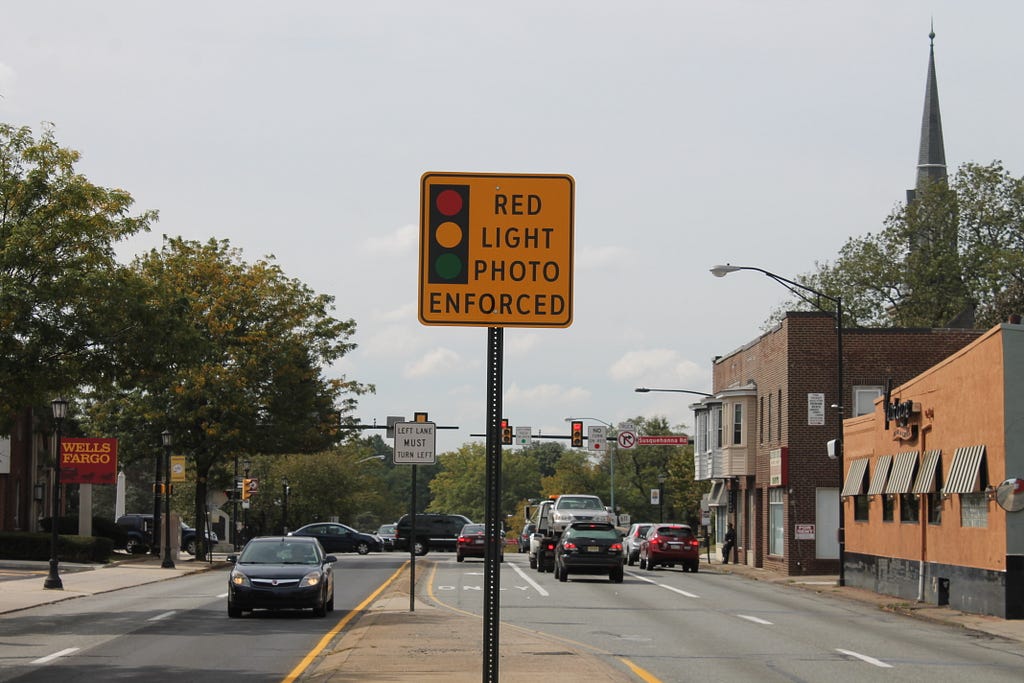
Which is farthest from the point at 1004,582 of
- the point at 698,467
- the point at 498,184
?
the point at 698,467

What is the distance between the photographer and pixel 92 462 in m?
51.6

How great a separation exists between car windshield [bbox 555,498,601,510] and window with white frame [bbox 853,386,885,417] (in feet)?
31.9

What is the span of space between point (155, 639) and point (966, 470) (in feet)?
53.1

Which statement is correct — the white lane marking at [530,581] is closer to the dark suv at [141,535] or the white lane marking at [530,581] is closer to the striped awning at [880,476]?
the striped awning at [880,476]

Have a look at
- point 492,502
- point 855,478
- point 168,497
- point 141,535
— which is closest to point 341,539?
point 141,535

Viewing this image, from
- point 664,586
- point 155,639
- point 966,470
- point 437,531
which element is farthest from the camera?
point 437,531

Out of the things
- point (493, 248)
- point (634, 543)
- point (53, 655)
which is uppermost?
point (493, 248)

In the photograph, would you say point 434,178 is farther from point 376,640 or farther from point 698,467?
point 698,467

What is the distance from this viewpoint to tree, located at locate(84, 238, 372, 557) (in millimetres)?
47812

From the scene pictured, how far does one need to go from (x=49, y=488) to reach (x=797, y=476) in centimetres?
3752

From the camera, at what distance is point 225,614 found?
980 inches

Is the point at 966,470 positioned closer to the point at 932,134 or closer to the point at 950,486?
the point at 950,486

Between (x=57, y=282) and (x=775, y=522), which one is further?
(x=775, y=522)

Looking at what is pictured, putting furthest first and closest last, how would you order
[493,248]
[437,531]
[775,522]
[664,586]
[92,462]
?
[437,531] → [92,462] → [775,522] → [664,586] → [493,248]
